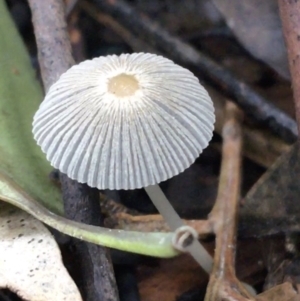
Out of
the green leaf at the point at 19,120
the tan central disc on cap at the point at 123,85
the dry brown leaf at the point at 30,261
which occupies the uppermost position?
the tan central disc on cap at the point at 123,85

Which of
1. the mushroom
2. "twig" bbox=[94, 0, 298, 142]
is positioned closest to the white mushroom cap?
the mushroom

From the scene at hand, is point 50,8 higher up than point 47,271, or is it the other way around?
point 50,8

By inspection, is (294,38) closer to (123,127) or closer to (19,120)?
(123,127)

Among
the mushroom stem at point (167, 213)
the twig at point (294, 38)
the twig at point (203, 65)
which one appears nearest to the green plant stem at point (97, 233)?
the mushroom stem at point (167, 213)

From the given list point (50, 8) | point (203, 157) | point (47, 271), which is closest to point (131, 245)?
point (47, 271)

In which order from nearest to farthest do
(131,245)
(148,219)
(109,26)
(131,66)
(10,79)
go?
1. (131,245)
2. (131,66)
3. (148,219)
4. (10,79)
5. (109,26)

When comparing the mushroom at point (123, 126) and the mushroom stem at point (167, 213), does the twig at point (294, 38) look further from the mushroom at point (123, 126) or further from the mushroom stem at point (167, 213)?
the mushroom stem at point (167, 213)

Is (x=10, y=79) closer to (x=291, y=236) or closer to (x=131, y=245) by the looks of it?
(x=131, y=245)
